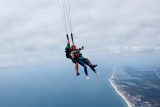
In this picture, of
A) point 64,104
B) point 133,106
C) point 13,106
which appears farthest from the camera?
point 13,106

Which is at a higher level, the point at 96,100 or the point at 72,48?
the point at 72,48

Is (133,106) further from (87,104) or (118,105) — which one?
(87,104)

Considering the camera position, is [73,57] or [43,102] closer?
[73,57]

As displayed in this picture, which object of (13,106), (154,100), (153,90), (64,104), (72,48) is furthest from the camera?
(153,90)

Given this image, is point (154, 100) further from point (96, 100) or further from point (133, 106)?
point (96, 100)

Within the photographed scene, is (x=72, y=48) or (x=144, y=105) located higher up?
(x=72, y=48)

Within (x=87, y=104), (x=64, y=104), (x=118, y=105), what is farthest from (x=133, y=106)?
(x=64, y=104)

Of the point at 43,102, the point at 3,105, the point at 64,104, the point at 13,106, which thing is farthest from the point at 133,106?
the point at 3,105

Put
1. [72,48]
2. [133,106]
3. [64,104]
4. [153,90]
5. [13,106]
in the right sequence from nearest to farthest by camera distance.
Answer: [72,48] < [133,106] < [64,104] < [13,106] < [153,90]

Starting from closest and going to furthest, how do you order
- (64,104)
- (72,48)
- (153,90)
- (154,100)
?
(72,48), (154,100), (64,104), (153,90)
